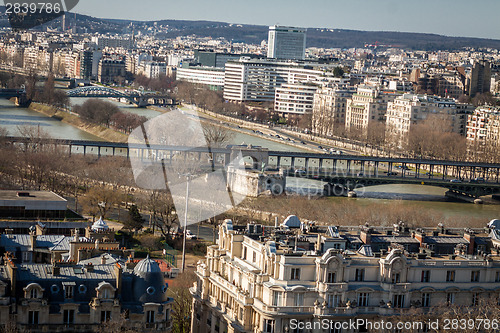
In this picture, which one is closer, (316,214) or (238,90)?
(316,214)

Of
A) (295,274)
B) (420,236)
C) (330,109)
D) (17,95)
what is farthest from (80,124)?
(295,274)

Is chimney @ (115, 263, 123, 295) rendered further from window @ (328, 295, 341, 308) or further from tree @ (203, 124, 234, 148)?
tree @ (203, 124, 234, 148)

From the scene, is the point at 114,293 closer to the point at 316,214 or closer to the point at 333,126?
the point at 316,214

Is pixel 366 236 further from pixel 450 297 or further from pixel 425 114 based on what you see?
pixel 425 114

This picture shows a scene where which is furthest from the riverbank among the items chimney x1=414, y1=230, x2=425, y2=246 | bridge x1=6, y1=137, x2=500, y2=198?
chimney x1=414, y1=230, x2=425, y2=246

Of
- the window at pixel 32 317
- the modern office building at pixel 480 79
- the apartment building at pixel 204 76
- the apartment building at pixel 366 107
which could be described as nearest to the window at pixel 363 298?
the window at pixel 32 317

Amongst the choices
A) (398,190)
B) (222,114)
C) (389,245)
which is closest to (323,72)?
(222,114)
